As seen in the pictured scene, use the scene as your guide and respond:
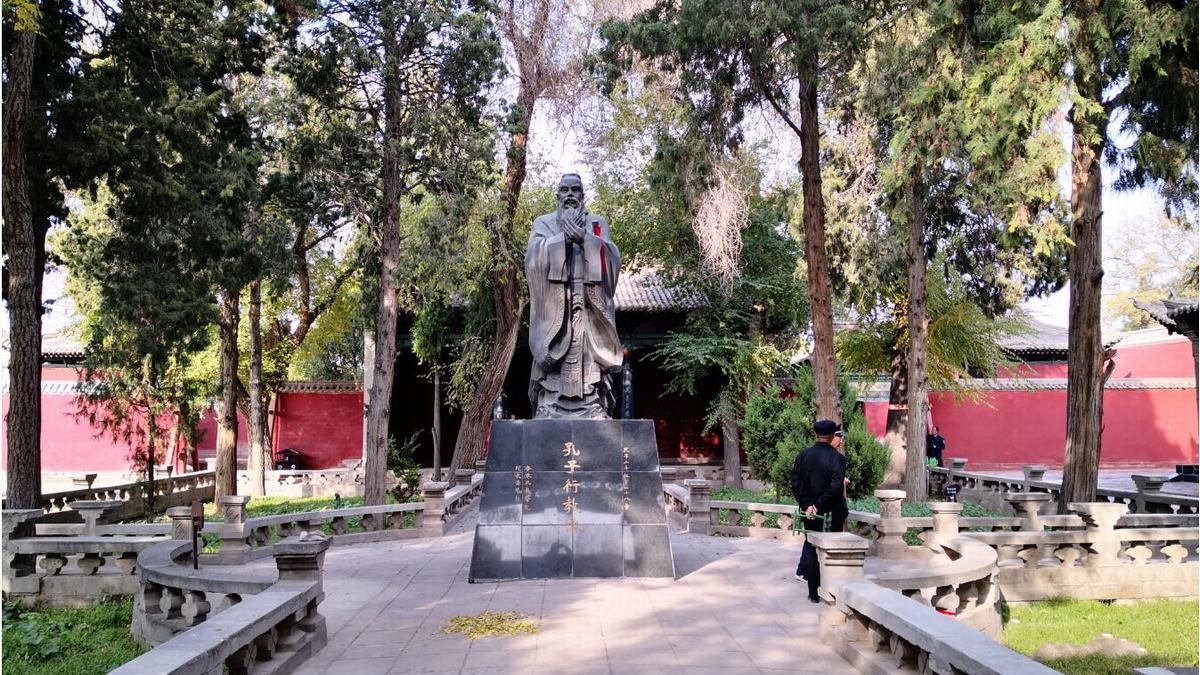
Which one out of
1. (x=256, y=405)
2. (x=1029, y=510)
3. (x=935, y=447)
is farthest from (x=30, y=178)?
(x=935, y=447)

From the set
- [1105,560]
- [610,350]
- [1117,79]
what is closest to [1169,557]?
[1105,560]

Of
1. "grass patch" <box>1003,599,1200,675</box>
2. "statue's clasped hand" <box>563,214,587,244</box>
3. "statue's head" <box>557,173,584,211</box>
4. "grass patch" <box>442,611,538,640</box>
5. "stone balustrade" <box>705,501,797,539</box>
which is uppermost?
"statue's head" <box>557,173,584,211</box>

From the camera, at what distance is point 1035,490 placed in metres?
15.1

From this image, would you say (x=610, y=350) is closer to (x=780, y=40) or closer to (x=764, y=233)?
(x=780, y=40)

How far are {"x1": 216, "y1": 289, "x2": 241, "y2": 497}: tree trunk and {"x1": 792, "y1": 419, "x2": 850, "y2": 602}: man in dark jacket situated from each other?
13359mm

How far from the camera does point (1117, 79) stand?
10133mm

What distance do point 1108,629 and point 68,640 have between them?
8486 mm

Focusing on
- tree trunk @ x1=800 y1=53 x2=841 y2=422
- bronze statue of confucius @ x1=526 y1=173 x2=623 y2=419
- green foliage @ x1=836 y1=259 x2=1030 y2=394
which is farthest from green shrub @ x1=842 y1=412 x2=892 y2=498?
bronze statue of confucius @ x1=526 y1=173 x2=623 y2=419

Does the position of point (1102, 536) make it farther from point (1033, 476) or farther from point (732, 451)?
point (732, 451)

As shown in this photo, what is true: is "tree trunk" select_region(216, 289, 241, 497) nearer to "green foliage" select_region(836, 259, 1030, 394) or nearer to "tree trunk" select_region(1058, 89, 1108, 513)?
"green foliage" select_region(836, 259, 1030, 394)

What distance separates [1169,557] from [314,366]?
89.3 feet

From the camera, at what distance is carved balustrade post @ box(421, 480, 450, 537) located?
12.0m

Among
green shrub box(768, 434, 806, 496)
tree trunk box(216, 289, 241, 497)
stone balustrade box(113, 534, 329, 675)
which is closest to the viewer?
stone balustrade box(113, 534, 329, 675)

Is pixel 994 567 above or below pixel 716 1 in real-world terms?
below
